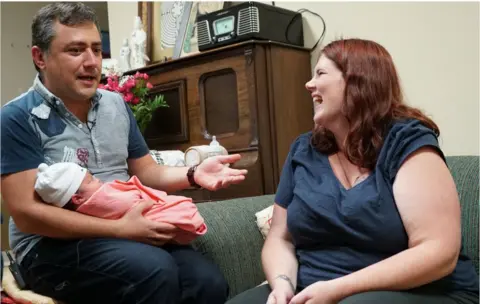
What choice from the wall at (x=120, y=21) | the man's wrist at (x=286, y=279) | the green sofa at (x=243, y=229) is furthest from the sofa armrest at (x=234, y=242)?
the wall at (x=120, y=21)

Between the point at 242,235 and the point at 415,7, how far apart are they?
1329 mm

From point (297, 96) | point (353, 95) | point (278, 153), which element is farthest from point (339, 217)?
point (297, 96)

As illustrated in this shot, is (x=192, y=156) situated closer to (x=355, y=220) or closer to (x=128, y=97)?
(x=128, y=97)

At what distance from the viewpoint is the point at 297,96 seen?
2.57 meters

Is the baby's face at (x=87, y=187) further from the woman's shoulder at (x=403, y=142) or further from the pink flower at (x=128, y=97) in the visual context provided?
the pink flower at (x=128, y=97)

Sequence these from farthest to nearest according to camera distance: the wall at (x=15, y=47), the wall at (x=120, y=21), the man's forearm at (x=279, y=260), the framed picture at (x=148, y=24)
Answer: the wall at (x=15, y=47), the wall at (x=120, y=21), the framed picture at (x=148, y=24), the man's forearm at (x=279, y=260)

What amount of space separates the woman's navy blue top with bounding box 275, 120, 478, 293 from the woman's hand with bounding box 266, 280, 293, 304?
0.23ft

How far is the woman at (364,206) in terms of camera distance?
112cm

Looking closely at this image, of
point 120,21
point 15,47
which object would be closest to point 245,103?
point 120,21

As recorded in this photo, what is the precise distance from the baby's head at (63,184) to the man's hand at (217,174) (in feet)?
1.08

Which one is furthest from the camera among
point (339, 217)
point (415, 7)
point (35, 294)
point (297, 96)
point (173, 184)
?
point (297, 96)

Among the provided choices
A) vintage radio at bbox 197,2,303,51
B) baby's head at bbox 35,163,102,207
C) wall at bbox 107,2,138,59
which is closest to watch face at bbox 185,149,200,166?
vintage radio at bbox 197,2,303,51

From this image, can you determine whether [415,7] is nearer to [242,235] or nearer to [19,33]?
[242,235]

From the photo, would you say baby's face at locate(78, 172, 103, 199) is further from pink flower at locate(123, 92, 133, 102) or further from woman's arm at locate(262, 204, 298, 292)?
pink flower at locate(123, 92, 133, 102)
